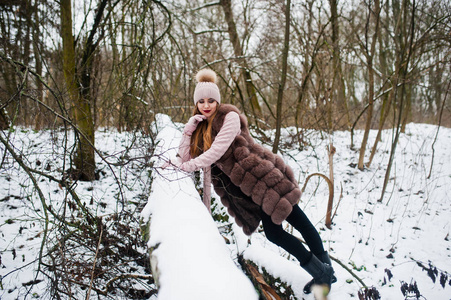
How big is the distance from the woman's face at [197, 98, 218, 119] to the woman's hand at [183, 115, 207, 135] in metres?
0.04

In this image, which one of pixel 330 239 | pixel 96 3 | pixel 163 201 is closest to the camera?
pixel 163 201

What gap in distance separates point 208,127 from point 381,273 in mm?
2443

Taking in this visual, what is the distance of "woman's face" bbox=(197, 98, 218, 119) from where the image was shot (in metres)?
2.24

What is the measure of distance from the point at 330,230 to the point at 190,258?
3.03m

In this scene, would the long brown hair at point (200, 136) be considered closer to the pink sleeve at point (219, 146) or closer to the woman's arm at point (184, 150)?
the woman's arm at point (184, 150)

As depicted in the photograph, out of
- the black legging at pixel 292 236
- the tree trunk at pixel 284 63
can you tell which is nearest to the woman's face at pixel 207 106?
the black legging at pixel 292 236

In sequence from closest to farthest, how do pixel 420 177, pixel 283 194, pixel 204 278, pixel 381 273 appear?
pixel 204 278
pixel 283 194
pixel 381 273
pixel 420 177

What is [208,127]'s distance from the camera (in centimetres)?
222

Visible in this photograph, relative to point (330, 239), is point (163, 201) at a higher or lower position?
higher

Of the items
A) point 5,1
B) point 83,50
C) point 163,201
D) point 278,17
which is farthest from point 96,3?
point 163,201

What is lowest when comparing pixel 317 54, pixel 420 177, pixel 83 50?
pixel 420 177

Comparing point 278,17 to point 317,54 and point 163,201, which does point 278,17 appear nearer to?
point 317,54

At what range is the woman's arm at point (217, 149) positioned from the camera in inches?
78.0

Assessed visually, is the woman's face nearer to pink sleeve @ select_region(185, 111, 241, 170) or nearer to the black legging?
pink sleeve @ select_region(185, 111, 241, 170)
